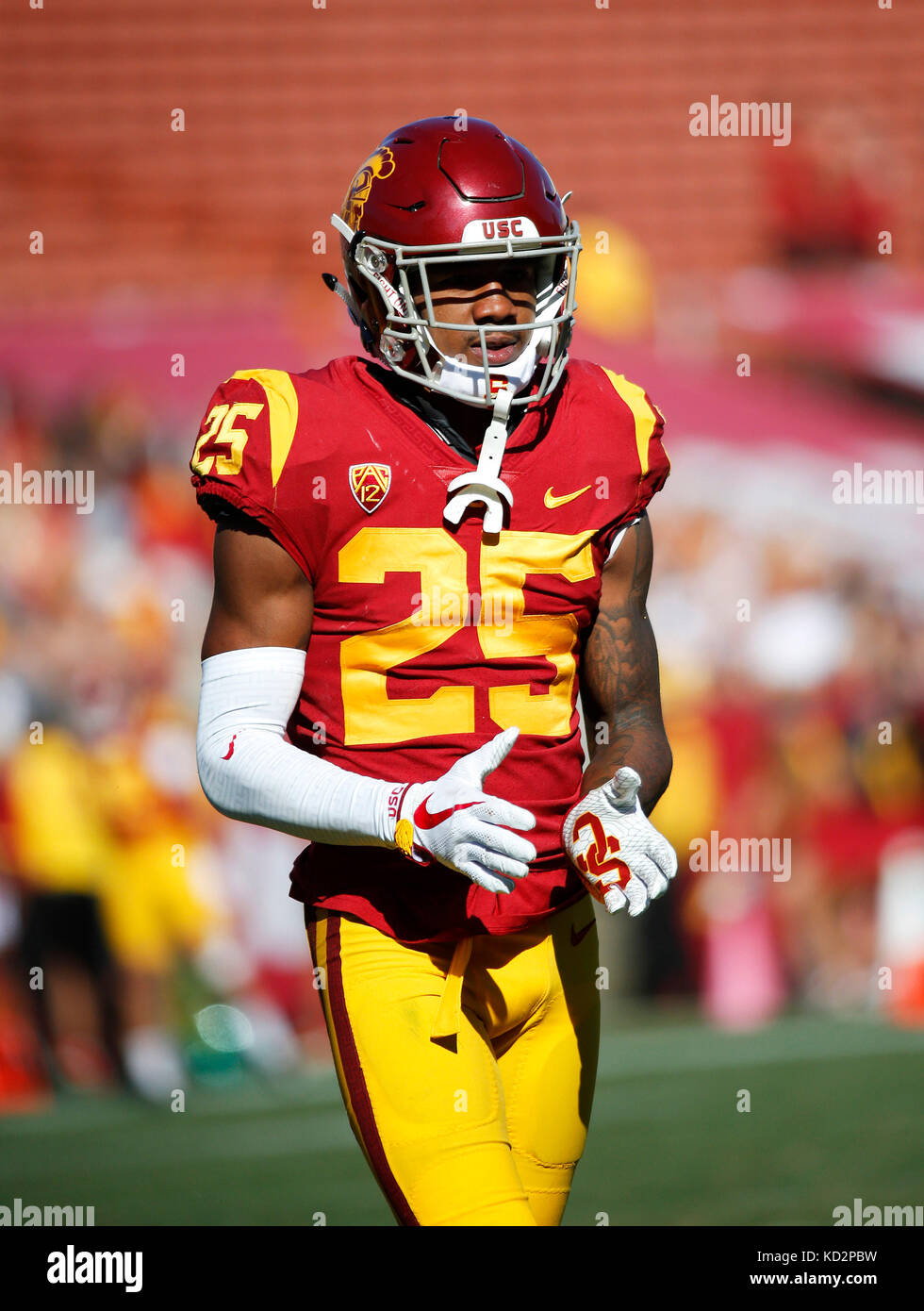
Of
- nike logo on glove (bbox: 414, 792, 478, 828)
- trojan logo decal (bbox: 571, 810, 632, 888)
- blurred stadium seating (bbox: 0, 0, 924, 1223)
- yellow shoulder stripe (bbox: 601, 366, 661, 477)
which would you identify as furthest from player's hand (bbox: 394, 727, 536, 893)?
blurred stadium seating (bbox: 0, 0, 924, 1223)

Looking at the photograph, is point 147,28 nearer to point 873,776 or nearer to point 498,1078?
point 873,776

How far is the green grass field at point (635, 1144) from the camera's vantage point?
14.4ft

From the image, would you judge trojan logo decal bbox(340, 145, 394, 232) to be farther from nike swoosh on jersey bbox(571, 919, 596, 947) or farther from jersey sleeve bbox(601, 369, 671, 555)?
nike swoosh on jersey bbox(571, 919, 596, 947)

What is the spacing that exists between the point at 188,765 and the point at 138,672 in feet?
1.48

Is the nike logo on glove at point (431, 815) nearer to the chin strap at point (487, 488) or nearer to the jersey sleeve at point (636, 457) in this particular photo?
the chin strap at point (487, 488)

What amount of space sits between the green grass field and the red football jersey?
2185 millimetres

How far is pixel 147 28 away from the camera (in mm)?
8062

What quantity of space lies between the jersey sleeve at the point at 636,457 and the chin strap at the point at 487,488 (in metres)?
0.20

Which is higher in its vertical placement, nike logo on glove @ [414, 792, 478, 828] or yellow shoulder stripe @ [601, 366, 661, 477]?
yellow shoulder stripe @ [601, 366, 661, 477]

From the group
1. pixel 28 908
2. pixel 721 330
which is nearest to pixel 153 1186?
pixel 28 908

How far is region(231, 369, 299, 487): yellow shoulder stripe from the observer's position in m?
2.20

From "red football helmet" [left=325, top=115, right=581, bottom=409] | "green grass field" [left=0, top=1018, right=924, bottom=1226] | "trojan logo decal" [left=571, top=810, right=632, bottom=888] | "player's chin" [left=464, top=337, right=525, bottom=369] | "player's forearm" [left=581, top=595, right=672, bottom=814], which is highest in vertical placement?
"red football helmet" [left=325, top=115, right=581, bottom=409]

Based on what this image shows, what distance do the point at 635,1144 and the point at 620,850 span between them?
3.22 metres

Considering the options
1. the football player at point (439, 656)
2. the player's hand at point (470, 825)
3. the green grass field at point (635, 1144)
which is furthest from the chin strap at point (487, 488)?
the green grass field at point (635, 1144)
